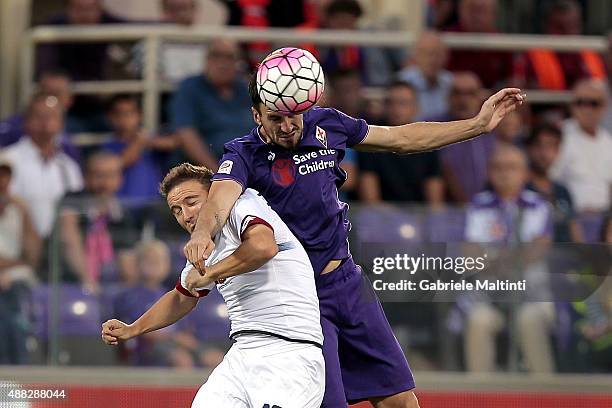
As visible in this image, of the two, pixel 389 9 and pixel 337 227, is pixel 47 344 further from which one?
pixel 389 9

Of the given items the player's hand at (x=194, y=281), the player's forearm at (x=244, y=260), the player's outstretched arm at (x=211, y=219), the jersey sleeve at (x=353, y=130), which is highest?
the jersey sleeve at (x=353, y=130)

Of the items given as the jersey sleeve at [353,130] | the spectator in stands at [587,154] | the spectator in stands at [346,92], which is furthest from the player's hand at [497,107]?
the spectator in stands at [346,92]

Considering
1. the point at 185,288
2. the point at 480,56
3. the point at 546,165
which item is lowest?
the point at 546,165

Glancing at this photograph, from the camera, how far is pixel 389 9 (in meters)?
13.5

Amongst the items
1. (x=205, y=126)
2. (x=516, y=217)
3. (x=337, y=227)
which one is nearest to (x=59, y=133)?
(x=205, y=126)

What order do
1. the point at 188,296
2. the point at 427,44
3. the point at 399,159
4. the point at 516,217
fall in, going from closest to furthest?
the point at 188,296 → the point at 516,217 → the point at 399,159 → the point at 427,44

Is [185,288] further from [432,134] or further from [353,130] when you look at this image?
[432,134]

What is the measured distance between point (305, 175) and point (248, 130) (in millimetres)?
4645

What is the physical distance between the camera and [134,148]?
11344 millimetres

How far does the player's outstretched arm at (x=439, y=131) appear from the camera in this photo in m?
6.82

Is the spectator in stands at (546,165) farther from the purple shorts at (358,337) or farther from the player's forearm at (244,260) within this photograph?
the player's forearm at (244,260)

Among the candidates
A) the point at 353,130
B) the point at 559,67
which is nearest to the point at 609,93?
the point at 559,67

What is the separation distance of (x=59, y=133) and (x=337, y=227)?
5.01 m

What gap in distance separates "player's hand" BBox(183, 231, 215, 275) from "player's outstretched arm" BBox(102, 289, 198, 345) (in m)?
0.75
